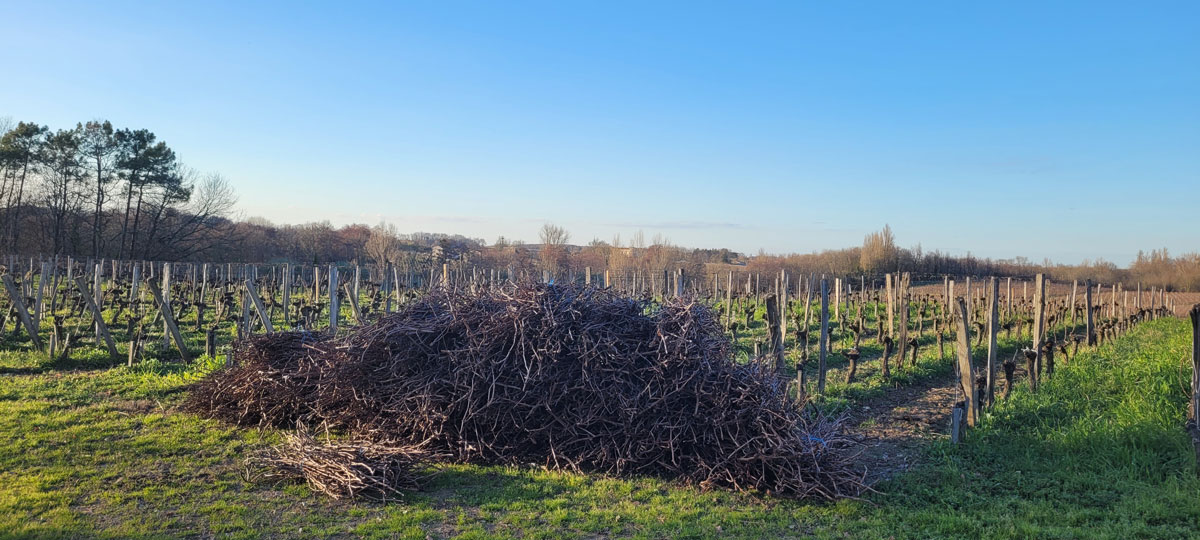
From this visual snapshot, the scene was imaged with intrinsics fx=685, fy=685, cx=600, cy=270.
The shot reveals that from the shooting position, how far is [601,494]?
5.38 m

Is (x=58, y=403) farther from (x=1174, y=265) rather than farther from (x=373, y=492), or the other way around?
(x=1174, y=265)

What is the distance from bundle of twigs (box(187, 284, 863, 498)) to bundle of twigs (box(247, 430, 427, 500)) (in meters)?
0.43

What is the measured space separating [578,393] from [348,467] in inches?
78.9

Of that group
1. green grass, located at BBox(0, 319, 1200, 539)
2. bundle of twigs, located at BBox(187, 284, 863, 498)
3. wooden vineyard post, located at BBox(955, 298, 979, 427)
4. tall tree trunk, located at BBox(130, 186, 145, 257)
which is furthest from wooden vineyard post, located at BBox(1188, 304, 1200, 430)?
tall tree trunk, located at BBox(130, 186, 145, 257)

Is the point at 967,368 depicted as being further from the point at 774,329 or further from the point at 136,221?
the point at 136,221

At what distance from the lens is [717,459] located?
564cm

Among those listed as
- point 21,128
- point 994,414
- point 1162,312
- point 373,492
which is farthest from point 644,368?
point 21,128

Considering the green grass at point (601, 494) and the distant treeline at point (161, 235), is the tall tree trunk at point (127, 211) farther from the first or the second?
the green grass at point (601, 494)

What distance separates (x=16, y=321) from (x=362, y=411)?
36.9 feet

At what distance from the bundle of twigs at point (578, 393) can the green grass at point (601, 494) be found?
28 centimetres

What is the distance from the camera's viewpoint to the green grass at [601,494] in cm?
465

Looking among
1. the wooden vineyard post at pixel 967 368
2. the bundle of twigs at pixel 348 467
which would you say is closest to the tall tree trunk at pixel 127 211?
the bundle of twigs at pixel 348 467

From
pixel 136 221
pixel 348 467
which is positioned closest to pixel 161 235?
pixel 136 221

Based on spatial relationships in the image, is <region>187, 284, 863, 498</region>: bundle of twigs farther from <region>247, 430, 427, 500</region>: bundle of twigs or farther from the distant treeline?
the distant treeline
